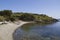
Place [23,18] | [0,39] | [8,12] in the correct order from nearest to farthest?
[0,39] < [8,12] < [23,18]

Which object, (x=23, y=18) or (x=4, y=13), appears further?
(x=23, y=18)

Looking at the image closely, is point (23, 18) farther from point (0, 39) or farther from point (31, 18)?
point (0, 39)

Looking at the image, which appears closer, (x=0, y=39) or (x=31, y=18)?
(x=0, y=39)

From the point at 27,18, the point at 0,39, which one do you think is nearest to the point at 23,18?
the point at 27,18

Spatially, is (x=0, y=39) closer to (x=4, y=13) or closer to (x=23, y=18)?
(x=4, y=13)

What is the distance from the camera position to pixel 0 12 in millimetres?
91000

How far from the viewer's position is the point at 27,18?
99.3 metres

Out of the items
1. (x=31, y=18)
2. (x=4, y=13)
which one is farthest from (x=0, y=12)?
(x=31, y=18)

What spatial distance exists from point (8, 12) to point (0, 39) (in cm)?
6955

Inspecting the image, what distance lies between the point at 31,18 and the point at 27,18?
16.4ft

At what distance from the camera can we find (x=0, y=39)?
58.6 ft

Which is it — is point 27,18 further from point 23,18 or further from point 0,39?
point 0,39

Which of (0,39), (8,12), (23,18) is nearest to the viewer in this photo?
(0,39)

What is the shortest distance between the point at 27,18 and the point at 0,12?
20785 mm
